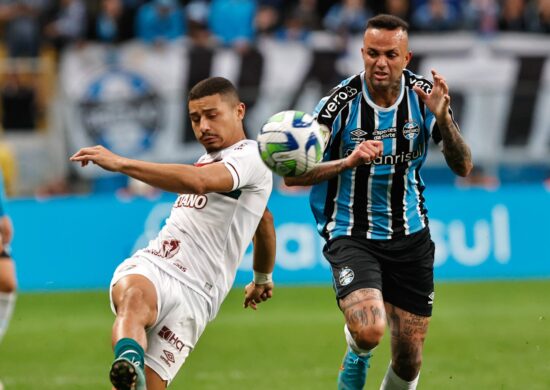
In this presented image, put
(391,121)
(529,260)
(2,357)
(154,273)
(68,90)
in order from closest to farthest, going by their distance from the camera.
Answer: (154,273)
(391,121)
(2,357)
(529,260)
(68,90)

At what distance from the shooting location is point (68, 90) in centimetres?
1862

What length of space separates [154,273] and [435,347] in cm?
502

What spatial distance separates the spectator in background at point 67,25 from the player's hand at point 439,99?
42.0 feet

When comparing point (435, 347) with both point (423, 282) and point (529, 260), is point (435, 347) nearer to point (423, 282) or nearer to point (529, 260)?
point (423, 282)

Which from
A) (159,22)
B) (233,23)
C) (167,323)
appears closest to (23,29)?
(159,22)

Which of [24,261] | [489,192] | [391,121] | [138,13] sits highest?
[391,121]

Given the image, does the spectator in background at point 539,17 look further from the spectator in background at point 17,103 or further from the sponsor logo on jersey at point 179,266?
the sponsor logo on jersey at point 179,266

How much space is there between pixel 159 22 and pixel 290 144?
12.9m

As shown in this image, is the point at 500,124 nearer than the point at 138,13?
Yes

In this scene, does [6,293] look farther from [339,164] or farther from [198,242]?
[339,164]

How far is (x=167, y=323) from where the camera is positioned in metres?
6.81

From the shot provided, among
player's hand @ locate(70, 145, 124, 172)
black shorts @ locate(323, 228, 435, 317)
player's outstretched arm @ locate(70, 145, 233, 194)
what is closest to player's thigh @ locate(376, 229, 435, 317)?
black shorts @ locate(323, 228, 435, 317)

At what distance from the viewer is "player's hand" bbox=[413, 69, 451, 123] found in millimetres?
7195

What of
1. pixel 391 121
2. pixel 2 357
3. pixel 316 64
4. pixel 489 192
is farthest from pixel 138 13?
pixel 391 121
